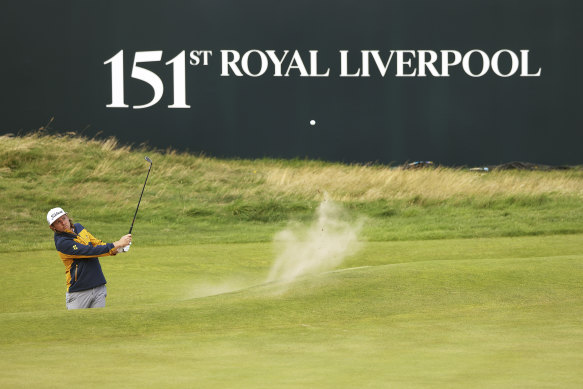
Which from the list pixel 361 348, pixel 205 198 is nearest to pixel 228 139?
pixel 205 198

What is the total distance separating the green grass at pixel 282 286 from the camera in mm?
5801

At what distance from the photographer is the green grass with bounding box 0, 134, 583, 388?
5801 mm

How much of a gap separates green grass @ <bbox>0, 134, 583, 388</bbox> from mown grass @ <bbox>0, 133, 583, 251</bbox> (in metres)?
0.06

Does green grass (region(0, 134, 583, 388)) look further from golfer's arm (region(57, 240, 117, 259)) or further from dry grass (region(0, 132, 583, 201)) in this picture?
golfer's arm (region(57, 240, 117, 259))

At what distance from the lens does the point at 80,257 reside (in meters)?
9.23

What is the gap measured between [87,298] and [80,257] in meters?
0.40

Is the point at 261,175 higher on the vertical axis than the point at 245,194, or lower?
higher

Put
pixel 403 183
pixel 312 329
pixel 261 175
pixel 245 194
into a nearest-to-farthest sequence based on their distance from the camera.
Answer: pixel 312 329, pixel 245 194, pixel 403 183, pixel 261 175

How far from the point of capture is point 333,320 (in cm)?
→ 796

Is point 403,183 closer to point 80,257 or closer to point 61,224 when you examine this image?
point 80,257

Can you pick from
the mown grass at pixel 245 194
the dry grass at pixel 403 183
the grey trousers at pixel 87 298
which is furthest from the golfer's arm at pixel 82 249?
the dry grass at pixel 403 183

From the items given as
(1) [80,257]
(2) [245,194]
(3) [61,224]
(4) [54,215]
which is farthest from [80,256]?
(2) [245,194]

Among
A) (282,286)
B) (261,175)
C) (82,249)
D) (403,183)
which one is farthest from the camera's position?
(261,175)

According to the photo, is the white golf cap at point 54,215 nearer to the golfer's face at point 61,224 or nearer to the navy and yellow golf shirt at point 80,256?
the golfer's face at point 61,224
